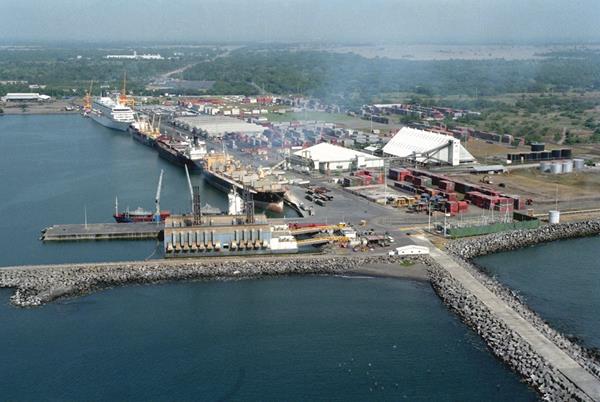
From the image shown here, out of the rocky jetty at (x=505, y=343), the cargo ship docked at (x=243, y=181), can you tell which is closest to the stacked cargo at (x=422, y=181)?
the cargo ship docked at (x=243, y=181)

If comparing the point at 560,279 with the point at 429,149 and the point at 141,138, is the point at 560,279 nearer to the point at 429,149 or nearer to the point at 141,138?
the point at 429,149

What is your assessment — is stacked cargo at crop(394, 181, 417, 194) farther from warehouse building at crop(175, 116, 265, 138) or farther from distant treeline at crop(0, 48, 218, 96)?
distant treeline at crop(0, 48, 218, 96)

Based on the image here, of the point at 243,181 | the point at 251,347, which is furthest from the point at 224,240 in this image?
the point at 243,181

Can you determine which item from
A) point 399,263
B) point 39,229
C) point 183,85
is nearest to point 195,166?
point 39,229

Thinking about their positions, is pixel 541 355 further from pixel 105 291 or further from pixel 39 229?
pixel 39 229

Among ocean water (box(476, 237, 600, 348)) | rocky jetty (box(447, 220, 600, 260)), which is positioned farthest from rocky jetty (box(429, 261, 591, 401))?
rocky jetty (box(447, 220, 600, 260))

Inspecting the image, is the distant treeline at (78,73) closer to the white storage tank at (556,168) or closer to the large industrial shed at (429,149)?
the large industrial shed at (429,149)
